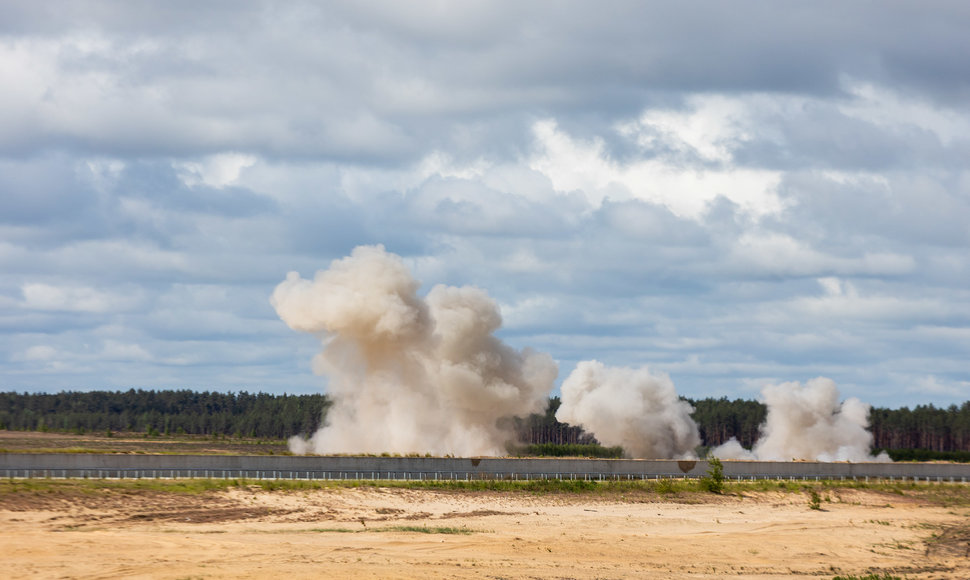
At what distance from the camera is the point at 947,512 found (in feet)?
223

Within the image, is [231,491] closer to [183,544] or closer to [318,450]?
[183,544]

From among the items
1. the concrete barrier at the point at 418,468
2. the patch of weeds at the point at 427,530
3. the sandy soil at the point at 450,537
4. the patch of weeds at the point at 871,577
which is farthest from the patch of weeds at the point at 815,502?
the patch of weeds at the point at 427,530

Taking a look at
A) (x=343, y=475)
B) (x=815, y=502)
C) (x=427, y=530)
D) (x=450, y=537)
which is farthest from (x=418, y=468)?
(x=450, y=537)

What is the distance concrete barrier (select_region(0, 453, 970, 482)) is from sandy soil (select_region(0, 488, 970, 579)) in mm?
5945

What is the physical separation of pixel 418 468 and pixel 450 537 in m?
25.2

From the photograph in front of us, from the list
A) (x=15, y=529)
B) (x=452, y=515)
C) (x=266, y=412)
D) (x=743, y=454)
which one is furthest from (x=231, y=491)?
(x=266, y=412)

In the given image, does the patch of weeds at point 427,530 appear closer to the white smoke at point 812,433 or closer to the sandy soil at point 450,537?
the sandy soil at point 450,537

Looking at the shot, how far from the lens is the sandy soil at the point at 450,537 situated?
3375 centimetres

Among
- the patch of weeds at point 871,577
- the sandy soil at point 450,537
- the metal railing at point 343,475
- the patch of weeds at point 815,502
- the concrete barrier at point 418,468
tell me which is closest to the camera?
the sandy soil at point 450,537

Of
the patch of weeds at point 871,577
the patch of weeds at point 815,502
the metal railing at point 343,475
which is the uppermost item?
the metal railing at point 343,475

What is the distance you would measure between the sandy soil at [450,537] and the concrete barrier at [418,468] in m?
5.94

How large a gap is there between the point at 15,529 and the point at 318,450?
51.2m

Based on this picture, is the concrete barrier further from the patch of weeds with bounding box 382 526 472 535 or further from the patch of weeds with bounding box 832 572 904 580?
the patch of weeds with bounding box 832 572 904 580

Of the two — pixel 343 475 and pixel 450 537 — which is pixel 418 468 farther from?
pixel 450 537
